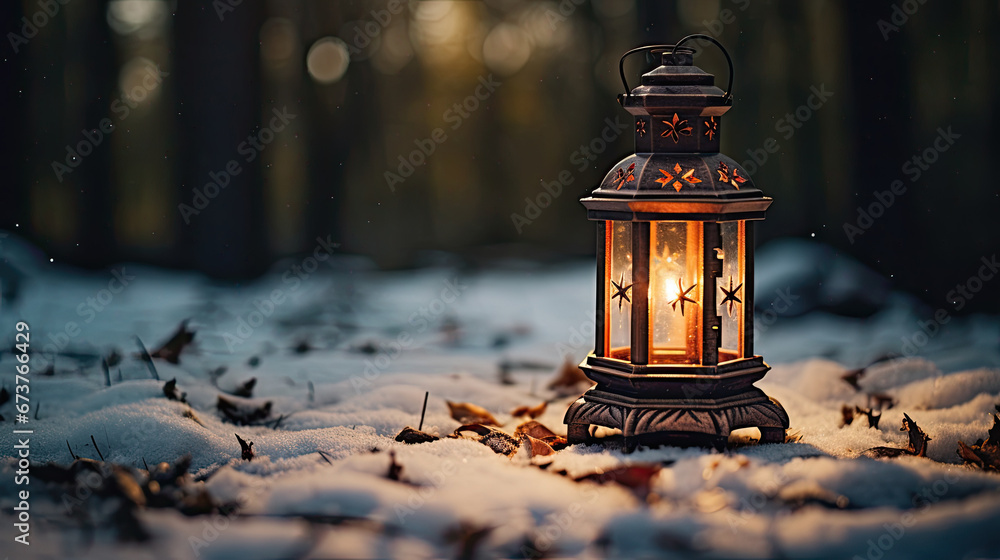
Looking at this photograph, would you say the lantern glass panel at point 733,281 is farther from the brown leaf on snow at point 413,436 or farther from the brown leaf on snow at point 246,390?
the brown leaf on snow at point 246,390

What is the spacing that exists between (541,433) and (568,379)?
97 centimetres

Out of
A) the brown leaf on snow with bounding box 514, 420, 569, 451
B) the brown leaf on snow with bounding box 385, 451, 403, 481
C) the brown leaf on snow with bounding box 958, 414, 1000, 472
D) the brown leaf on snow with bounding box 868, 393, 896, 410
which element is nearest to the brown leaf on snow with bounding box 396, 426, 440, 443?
the brown leaf on snow with bounding box 514, 420, 569, 451

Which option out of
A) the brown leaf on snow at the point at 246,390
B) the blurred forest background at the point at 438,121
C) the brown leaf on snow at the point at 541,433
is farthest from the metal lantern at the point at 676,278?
the blurred forest background at the point at 438,121

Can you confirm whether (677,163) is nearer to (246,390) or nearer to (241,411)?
(241,411)

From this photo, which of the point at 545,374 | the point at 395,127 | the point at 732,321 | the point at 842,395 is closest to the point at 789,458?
the point at 732,321

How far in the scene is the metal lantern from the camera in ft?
9.84

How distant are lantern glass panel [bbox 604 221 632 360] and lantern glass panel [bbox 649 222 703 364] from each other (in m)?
0.08

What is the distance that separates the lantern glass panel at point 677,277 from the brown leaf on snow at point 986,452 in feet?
3.02

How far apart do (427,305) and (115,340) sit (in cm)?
219

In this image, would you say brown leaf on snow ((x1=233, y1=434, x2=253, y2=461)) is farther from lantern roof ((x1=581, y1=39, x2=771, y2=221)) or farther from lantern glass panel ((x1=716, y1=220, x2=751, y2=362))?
lantern glass panel ((x1=716, y1=220, x2=751, y2=362))

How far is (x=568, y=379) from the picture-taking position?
4.33 m

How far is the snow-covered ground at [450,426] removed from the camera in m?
2.32

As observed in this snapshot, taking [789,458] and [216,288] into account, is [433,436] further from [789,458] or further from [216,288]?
[216,288]

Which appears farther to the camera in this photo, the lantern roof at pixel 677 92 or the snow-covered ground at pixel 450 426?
the lantern roof at pixel 677 92
